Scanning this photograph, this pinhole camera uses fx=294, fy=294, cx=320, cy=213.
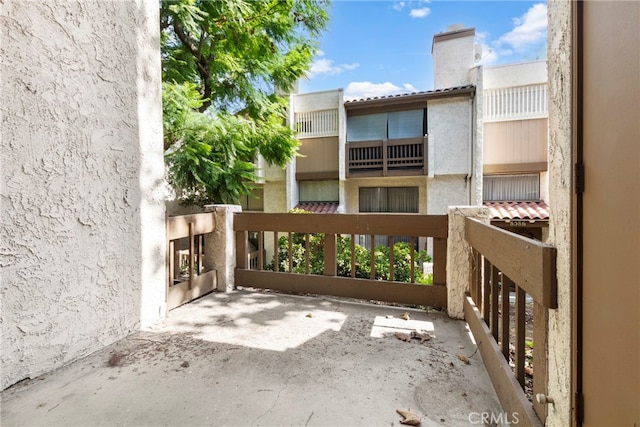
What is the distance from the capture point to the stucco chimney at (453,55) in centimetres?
1131

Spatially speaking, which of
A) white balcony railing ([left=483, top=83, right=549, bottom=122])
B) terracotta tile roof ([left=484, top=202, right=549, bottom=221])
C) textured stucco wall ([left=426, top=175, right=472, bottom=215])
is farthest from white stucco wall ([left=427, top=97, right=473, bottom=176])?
terracotta tile roof ([left=484, top=202, right=549, bottom=221])

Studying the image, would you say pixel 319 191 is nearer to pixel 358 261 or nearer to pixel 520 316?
pixel 358 261

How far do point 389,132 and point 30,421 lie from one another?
464 inches

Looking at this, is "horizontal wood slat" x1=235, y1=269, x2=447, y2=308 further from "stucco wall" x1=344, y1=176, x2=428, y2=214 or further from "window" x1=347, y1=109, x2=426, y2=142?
"window" x1=347, y1=109, x2=426, y2=142

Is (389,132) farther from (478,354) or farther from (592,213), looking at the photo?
(592,213)

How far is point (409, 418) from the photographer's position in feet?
5.41

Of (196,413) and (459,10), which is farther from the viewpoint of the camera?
(459,10)

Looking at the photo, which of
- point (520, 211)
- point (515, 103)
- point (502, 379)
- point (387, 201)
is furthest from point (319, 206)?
point (502, 379)

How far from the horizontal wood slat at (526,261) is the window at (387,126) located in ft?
33.0

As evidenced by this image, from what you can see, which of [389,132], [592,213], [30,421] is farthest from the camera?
[389,132]

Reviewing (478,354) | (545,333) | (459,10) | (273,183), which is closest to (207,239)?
(478,354)

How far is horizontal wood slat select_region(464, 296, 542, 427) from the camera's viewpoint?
142 centimetres

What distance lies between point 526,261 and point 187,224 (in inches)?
136

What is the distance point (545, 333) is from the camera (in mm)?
1354
